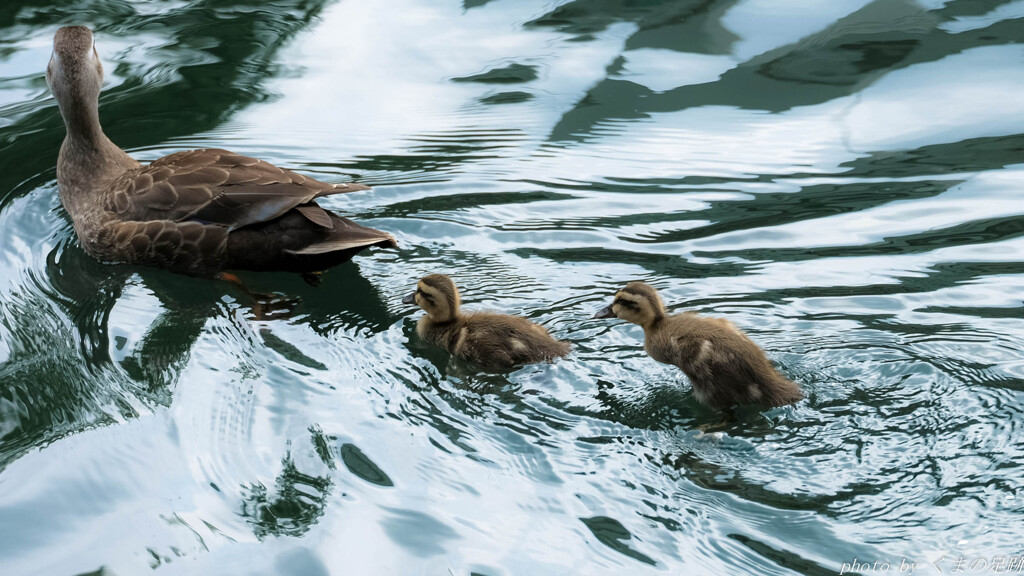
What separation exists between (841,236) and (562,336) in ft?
5.47

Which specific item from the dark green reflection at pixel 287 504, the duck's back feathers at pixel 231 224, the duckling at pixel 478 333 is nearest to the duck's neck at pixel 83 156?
the duck's back feathers at pixel 231 224

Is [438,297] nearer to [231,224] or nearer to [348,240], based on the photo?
[348,240]

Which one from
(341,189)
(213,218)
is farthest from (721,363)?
(213,218)

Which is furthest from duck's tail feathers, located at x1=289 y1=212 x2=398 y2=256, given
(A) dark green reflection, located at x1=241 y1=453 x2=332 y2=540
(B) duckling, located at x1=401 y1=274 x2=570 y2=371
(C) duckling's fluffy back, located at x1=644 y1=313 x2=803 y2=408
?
(A) dark green reflection, located at x1=241 y1=453 x2=332 y2=540

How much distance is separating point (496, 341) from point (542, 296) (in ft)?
1.86

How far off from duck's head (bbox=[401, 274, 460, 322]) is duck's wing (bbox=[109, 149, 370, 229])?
0.76 metres

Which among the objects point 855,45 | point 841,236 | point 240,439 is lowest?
point 240,439

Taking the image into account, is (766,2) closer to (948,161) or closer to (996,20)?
(996,20)

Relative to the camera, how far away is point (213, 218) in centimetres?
531

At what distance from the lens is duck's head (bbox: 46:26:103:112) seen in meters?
5.71

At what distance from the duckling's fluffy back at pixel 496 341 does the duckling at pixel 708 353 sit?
35cm

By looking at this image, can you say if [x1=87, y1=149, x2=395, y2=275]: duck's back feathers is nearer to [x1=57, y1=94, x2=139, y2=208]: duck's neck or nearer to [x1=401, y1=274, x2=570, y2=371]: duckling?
[x1=57, y1=94, x2=139, y2=208]: duck's neck

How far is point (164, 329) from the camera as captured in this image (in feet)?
15.8

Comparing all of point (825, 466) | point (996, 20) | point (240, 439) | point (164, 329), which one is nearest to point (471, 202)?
point (164, 329)
